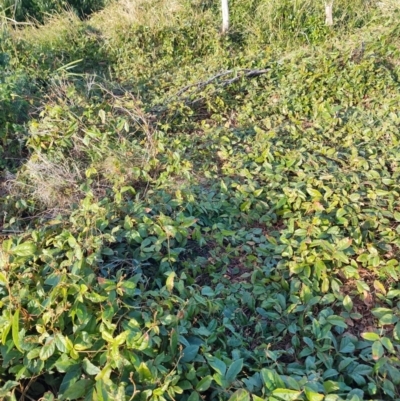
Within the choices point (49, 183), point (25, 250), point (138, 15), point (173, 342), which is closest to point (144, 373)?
point (173, 342)

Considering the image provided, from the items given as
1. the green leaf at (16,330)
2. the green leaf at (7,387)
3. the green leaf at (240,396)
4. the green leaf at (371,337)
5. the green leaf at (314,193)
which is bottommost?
the green leaf at (371,337)

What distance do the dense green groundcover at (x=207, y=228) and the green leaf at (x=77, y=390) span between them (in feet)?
0.04

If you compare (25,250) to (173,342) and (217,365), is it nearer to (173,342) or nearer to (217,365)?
(173,342)

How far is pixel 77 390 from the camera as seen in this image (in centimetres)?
146

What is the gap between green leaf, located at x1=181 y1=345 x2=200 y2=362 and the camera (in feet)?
5.30

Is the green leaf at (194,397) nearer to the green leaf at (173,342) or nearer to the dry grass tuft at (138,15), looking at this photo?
the green leaf at (173,342)

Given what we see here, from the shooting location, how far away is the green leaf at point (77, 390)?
1446 mm

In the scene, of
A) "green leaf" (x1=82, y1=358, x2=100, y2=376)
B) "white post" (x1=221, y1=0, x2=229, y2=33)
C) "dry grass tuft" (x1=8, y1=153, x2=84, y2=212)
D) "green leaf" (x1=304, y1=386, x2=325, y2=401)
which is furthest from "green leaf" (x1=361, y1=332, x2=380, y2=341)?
"white post" (x1=221, y1=0, x2=229, y2=33)

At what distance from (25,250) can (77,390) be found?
716mm

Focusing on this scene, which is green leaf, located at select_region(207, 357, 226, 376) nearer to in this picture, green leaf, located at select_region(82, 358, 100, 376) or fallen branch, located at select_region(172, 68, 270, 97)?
green leaf, located at select_region(82, 358, 100, 376)

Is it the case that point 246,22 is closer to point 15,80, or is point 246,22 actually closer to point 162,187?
point 15,80

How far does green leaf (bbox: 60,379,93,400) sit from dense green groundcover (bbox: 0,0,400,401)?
0.01m

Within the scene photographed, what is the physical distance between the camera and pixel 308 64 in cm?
410

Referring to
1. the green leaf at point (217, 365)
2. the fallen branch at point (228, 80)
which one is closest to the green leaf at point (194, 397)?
the green leaf at point (217, 365)
